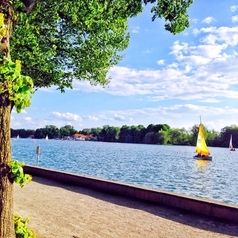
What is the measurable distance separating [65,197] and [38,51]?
591cm

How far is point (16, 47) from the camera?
1401cm

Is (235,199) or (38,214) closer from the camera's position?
(38,214)

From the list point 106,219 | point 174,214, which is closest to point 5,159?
point 106,219

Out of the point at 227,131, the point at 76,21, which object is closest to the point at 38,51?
the point at 76,21

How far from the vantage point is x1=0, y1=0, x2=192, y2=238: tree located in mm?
5262

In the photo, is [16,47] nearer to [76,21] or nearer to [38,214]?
[76,21]

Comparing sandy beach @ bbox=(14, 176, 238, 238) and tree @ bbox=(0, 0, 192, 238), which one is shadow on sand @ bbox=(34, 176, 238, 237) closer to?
sandy beach @ bbox=(14, 176, 238, 238)

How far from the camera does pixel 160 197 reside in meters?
11.3

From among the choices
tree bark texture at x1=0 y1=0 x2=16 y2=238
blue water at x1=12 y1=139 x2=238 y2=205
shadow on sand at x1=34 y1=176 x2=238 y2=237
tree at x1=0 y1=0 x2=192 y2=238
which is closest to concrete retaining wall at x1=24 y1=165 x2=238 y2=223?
shadow on sand at x1=34 y1=176 x2=238 y2=237

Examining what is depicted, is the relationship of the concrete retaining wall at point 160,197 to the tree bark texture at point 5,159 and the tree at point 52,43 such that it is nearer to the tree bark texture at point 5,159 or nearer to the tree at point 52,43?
the tree at point 52,43

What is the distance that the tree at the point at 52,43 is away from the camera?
5262 millimetres

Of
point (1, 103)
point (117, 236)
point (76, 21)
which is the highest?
point (76, 21)

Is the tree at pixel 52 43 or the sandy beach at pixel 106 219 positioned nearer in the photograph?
the tree at pixel 52 43

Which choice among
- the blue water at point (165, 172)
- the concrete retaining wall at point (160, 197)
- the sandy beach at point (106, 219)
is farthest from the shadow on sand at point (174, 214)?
the blue water at point (165, 172)
